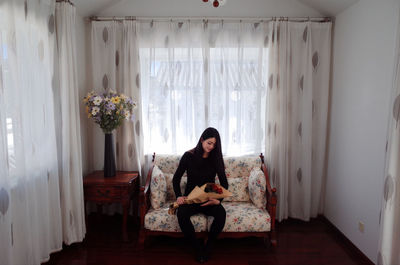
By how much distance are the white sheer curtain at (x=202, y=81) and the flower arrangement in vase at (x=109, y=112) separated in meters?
0.37

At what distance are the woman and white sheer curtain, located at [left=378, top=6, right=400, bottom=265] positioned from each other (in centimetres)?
131

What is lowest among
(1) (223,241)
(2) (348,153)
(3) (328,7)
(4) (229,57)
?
(1) (223,241)

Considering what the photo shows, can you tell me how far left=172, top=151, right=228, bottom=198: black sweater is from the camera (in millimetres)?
2688

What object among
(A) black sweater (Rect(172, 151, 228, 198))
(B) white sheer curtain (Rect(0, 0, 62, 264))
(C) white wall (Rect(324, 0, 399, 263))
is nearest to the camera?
(B) white sheer curtain (Rect(0, 0, 62, 264))

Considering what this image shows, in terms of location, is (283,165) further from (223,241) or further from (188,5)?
Result: (188,5)

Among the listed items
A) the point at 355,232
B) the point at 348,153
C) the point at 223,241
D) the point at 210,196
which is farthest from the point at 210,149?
the point at 355,232

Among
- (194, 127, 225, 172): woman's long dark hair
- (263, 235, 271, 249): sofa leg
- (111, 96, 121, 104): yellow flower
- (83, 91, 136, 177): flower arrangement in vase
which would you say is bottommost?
(263, 235, 271, 249): sofa leg

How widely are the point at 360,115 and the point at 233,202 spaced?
63.8 inches

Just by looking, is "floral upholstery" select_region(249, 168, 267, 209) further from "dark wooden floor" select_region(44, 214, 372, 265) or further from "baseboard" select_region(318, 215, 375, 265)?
"baseboard" select_region(318, 215, 375, 265)

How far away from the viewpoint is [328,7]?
9.57ft

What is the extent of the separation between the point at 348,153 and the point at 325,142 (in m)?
0.44

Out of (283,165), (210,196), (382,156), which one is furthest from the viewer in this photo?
(283,165)

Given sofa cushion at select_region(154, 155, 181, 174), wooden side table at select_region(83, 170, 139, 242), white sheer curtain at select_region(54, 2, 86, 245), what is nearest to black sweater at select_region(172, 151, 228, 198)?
sofa cushion at select_region(154, 155, 181, 174)

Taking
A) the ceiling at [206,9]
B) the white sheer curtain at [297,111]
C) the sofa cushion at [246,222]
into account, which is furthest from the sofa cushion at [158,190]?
the ceiling at [206,9]
